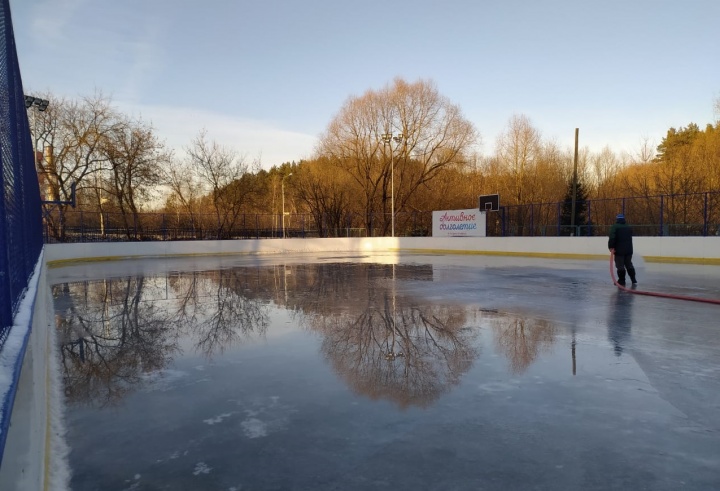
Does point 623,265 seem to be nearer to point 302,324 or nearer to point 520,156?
point 302,324

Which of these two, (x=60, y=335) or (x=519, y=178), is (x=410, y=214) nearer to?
(x=519, y=178)

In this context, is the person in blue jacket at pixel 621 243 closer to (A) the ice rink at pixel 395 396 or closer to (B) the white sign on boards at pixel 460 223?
(A) the ice rink at pixel 395 396

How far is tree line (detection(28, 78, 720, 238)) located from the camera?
35.8 metres

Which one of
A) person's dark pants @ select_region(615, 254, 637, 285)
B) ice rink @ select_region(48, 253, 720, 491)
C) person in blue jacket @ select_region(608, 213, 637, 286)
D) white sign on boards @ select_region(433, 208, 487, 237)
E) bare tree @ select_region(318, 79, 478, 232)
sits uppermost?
bare tree @ select_region(318, 79, 478, 232)

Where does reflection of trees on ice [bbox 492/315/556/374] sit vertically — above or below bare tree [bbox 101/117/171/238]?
below

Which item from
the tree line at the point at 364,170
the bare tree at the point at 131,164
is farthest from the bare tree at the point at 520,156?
the bare tree at the point at 131,164

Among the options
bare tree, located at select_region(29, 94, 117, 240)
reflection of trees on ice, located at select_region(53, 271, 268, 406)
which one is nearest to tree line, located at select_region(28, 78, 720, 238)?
bare tree, located at select_region(29, 94, 117, 240)

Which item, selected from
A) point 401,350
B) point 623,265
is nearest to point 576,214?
point 623,265

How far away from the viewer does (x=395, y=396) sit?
15.1 feet

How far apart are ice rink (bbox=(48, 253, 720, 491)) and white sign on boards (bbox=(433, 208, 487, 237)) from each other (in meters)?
21.1

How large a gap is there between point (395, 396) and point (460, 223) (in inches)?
1101

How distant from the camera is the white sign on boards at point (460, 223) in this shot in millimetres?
30641

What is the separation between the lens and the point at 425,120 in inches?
1706

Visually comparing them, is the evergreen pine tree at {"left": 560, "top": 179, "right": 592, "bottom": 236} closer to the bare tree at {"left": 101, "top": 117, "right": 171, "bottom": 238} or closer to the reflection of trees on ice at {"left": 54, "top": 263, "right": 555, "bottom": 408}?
the reflection of trees on ice at {"left": 54, "top": 263, "right": 555, "bottom": 408}
